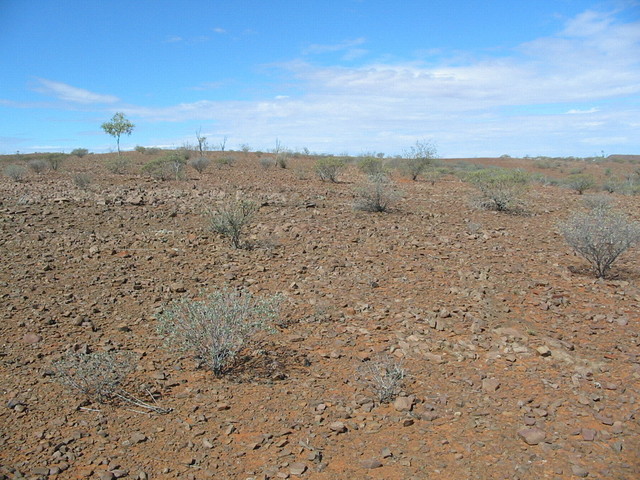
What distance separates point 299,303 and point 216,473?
9.12 feet

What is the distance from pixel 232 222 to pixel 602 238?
5772 millimetres

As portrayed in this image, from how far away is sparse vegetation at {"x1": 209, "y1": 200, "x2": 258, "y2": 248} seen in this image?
25.1 feet

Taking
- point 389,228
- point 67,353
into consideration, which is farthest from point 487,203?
point 67,353

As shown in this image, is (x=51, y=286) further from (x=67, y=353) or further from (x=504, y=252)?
(x=504, y=252)

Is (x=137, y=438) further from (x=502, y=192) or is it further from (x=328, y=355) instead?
(x=502, y=192)

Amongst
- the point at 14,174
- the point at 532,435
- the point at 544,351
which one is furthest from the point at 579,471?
the point at 14,174

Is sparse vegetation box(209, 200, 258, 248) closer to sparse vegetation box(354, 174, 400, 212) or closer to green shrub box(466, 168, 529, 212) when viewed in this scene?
sparse vegetation box(354, 174, 400, 212)

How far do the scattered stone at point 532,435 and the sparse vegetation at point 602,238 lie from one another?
13.8 ft

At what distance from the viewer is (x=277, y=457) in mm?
3139

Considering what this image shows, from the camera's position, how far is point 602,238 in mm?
6617

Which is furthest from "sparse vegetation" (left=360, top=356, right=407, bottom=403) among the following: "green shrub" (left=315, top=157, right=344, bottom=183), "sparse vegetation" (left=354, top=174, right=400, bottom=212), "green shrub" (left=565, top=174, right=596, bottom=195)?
"green shrub" (left=565, top=174, right=596, bottom=195)

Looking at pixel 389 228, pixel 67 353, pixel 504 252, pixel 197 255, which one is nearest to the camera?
pixel 67 353

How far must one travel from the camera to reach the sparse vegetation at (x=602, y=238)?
21.4ft

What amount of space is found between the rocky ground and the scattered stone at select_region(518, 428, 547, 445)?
17mm
